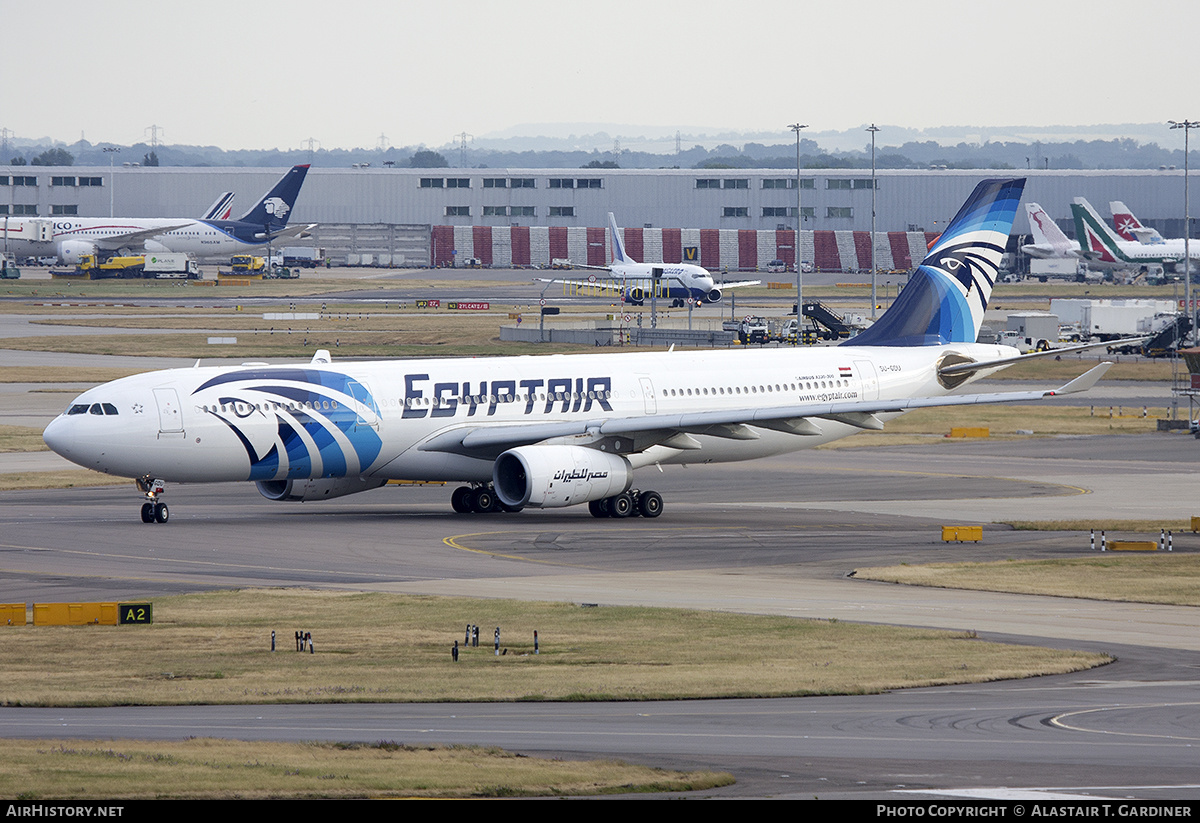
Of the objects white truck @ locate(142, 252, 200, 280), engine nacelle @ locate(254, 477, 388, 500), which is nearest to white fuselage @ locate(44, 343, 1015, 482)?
engine nacelle @ locate(254, 477, 388, 500)

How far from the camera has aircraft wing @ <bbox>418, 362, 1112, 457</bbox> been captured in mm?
47312

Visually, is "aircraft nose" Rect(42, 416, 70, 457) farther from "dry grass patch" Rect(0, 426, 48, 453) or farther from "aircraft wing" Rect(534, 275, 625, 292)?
"aircraft wing" Rect(534, 275, 625, 292)

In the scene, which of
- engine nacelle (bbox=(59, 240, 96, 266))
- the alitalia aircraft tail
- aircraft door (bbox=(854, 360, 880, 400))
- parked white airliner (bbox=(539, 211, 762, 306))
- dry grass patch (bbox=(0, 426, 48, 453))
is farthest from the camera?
engine nacelle (bbox=(59, 240, 96, 266))

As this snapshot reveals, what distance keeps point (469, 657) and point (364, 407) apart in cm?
1893

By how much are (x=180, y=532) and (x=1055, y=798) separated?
3285cm

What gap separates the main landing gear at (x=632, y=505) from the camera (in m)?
48.8

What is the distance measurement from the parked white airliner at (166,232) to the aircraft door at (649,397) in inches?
5785

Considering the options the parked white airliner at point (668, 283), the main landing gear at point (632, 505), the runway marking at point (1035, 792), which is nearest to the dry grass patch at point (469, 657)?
the runway marking at point (1035, 792)

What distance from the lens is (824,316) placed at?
384 ft

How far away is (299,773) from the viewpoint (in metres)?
18.5

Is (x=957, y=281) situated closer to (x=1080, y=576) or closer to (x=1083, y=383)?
(x=1083, y=383)

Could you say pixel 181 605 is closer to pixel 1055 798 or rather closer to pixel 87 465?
pixel 87 465

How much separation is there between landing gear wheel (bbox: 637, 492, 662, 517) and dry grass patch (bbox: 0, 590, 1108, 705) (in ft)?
50.4

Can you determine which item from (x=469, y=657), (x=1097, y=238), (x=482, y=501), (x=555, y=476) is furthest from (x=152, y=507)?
(x=1097, y=238)
